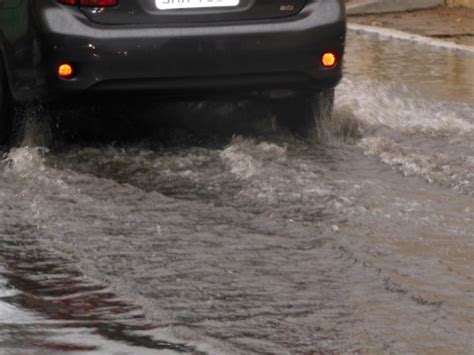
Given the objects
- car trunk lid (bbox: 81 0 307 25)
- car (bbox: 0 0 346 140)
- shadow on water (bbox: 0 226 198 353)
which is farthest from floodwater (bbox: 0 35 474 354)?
car trunk lid (bbox: 81 0 307 25)

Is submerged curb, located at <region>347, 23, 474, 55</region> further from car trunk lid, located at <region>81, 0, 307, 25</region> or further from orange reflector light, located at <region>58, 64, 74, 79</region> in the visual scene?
orange reflector light, located at <region>58, 64, 74, 79</region>

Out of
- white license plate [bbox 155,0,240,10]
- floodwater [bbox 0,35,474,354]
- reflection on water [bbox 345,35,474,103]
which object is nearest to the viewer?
floodwater [bbox 0,35,474,354]

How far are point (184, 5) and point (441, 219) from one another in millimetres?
2203

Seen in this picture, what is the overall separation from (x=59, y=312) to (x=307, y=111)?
→ 13.0ft

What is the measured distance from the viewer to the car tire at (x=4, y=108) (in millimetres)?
8164

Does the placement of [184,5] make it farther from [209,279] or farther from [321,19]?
[209,279]

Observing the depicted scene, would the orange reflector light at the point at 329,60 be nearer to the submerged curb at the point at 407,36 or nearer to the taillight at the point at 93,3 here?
the taillight at the point at 93,3

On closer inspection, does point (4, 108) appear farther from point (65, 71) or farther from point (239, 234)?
point (239, 234)

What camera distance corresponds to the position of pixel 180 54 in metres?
7.91

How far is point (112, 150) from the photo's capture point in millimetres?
8273

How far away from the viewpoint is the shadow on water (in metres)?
4.64

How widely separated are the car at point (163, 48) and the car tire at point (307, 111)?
50 cm

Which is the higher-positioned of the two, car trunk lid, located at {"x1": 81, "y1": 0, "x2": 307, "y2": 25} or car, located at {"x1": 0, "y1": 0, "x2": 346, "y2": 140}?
car trunk lid, located at {"x1": 81, "y1": 0, "x2": 307, "y2": 25}

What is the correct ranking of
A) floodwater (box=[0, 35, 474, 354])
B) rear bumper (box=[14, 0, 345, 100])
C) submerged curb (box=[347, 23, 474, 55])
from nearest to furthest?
floodwater (box=[0, 35, 474, 354]) → rear bumper (box=[14, 0, 345, 100]) → submerged curb (box=[347, 23, 474, 55])
